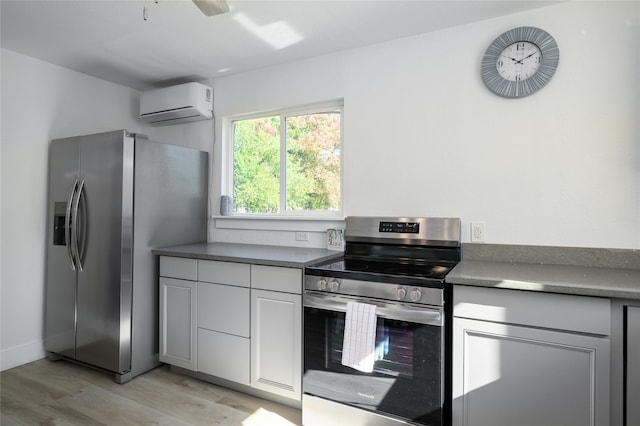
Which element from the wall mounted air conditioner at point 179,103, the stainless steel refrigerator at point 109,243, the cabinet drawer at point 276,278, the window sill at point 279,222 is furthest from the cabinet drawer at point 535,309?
the wall mounted air conditioner at point 179,103

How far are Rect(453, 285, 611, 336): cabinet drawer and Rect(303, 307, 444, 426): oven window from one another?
0.62 ft

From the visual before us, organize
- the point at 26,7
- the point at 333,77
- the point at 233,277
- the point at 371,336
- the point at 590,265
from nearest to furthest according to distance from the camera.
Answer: the point at 371,336 → the point at 590,265 → the point at 26,7 → the point at 233,277 → the point at 333,77

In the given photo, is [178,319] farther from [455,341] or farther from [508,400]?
[508,400]

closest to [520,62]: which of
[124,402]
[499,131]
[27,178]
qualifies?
[499,131]

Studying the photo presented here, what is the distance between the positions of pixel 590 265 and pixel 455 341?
92cm

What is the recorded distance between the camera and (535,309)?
1514 millimetres

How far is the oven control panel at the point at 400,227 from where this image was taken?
7.62 feet

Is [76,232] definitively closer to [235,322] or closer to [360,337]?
[235,322]

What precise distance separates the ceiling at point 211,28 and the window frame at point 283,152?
38cm

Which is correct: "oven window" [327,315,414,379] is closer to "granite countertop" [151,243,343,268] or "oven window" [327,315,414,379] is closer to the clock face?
"granite countertop" [151,243,343,268]

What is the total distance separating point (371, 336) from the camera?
1773mm

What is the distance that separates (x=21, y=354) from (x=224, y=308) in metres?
1.72

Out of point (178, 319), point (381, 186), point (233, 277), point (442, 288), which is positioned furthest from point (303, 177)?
point (442, 288)

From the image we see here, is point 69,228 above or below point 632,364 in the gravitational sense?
above
